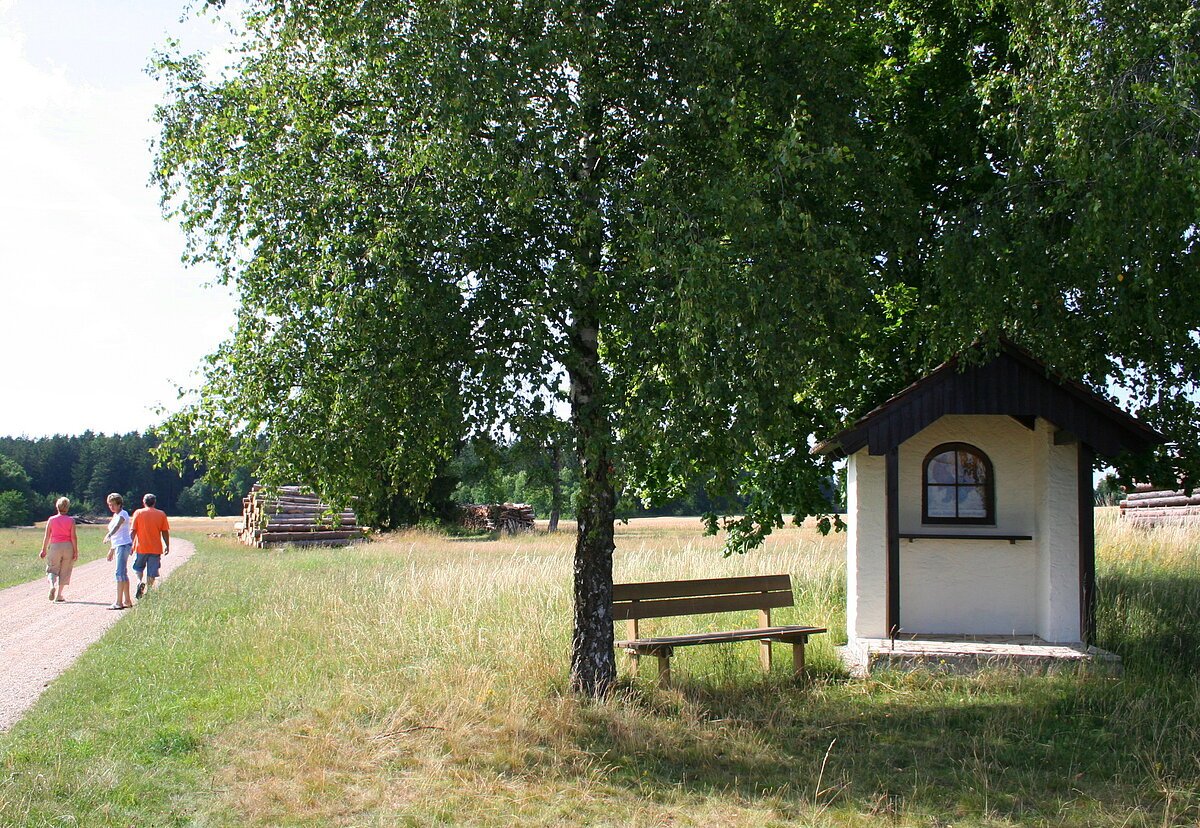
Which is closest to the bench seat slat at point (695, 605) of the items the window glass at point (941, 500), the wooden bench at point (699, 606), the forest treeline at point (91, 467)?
the wooden bench at point (699, 606)

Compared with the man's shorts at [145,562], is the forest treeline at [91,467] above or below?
above

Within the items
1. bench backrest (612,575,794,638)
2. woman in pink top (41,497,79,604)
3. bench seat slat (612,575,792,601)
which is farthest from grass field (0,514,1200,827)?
woman in pink top (41,497,79,604)

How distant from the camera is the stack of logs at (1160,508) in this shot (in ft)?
66.2

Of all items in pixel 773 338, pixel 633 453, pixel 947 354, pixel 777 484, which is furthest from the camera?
pixel 777 484

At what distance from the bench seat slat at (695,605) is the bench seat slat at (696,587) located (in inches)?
2.3

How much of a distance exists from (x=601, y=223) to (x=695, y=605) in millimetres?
4171

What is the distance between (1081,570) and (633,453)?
18.9 ft

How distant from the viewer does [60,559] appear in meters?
15.4

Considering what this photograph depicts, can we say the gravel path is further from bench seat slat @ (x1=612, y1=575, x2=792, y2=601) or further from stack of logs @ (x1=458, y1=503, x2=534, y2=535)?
stack of logs @ (x1=458, y1=503, x2=534, y2=535)

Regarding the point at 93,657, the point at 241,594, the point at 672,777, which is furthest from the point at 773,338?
the point at 241,594

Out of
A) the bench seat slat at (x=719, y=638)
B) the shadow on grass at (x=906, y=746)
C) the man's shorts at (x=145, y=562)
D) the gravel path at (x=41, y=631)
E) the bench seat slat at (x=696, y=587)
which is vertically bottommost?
the shadow on grass at (x=906, y=746)

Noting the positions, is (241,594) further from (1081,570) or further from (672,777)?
(1081,570)

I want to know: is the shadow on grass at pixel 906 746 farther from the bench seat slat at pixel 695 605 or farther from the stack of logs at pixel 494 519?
the stack of logs at pixel 494 519

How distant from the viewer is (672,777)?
6.90 meters
